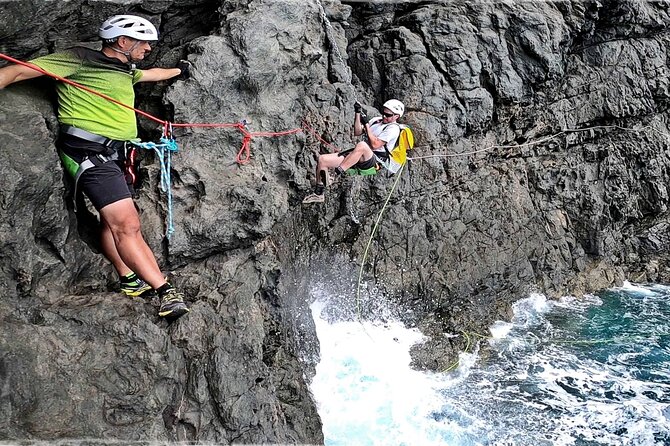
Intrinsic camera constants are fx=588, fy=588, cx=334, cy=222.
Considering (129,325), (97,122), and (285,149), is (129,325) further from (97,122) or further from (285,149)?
(285,149)

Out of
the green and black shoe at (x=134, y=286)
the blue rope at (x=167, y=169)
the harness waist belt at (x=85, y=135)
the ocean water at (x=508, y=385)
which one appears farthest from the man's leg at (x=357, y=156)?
the harness waist belt at (x=85, y=135)

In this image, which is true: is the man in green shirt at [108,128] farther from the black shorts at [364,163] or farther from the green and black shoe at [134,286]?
the black shorts at [364,163]

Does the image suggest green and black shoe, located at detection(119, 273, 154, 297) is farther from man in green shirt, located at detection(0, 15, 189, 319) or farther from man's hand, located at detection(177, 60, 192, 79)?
man's hand, located at detection(177, 60, 192, 79)

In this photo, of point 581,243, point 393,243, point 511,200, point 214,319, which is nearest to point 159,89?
point 214,319

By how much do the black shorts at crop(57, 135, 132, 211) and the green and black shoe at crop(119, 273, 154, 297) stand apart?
83cm

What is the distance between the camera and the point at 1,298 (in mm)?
5152

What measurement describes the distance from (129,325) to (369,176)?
6601 mm

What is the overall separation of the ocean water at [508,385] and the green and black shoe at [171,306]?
379 cm

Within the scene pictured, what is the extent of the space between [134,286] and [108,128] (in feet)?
5.36

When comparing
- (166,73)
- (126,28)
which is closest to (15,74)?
(126,28)

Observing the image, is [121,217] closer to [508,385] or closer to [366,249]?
[366,249]

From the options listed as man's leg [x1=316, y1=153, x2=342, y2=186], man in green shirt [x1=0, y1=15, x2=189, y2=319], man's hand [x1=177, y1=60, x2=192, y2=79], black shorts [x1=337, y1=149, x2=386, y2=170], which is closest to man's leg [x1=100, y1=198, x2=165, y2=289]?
man in green shirt [x1=0, y1=15, x2=189, y2=319]

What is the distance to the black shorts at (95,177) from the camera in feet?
18.9

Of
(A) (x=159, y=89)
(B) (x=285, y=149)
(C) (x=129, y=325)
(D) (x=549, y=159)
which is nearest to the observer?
(C) (x=129, y=325)
